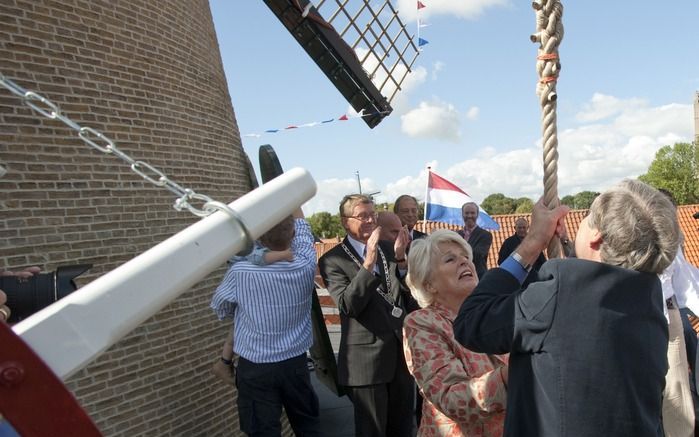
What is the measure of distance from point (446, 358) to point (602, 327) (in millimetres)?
738

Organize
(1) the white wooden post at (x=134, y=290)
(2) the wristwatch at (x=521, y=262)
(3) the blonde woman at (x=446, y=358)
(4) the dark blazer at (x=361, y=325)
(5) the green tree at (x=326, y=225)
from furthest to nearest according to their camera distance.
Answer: (5) the green tree at (x=326, y=225) < (4) the dark blazer at (x=361, y=325) < (3) the blonde woman at (x=446, y=358) < (2) the wristwatch at (x=521, y=262) < (1) the white wooden post at (x=134, y=290)

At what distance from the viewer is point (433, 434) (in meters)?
2.32

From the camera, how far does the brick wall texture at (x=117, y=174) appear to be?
147 inches

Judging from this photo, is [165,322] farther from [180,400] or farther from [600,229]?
[600,229]

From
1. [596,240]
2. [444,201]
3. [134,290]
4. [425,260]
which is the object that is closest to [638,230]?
[596,240]

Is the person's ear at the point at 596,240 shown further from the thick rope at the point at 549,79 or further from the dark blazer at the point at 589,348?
the thick rope at the point at 549,79

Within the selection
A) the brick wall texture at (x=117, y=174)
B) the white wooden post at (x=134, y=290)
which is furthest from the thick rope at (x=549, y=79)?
the brick wall texture at (x=117, y=174)

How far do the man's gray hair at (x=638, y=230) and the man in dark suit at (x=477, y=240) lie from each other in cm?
327

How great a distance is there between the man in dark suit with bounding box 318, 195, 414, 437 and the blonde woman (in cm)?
107

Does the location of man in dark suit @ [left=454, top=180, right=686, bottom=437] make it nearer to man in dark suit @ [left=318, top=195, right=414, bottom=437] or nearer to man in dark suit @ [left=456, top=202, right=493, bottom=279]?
man in dark suit @ [left=318, top=195, right=414, bottom=437]

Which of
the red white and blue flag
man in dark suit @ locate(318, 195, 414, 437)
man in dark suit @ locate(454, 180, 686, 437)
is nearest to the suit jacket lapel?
man in dark suit @ locate(318, 195, 414, 437)

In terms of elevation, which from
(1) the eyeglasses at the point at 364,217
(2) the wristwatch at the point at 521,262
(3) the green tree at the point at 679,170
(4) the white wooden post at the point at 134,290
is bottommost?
(3) the green tree at the point at 679,170

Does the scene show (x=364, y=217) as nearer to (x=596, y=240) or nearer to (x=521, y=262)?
(x=521, y=262)

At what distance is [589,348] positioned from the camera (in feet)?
5.32
